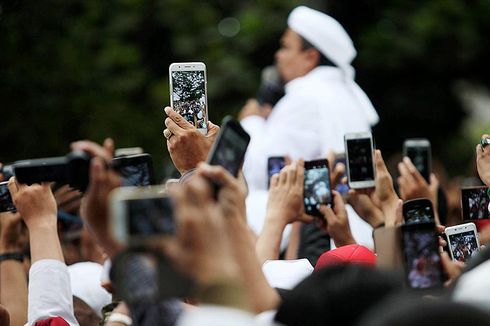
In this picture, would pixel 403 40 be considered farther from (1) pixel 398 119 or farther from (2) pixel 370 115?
(2) pixel 370 115

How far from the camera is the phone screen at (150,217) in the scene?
2.69 meters

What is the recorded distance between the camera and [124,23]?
10.5 m

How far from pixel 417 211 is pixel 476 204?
58 cm

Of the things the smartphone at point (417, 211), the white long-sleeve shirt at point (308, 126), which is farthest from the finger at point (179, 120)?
the white long-sleeve shirt at point (308, 126)

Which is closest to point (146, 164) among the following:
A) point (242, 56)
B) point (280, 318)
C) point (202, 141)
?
point (202, 141)

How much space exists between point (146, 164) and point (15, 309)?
97cm

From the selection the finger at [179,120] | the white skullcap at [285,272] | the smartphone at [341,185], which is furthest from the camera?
the smartphone at [341,185]

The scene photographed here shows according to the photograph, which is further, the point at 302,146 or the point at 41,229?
the point at 302,146

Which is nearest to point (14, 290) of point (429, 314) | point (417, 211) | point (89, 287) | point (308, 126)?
point (89, 287)

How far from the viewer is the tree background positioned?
25.5 feet

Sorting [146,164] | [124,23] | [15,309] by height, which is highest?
[124,23]

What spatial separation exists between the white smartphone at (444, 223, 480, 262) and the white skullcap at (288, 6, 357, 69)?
334 cm

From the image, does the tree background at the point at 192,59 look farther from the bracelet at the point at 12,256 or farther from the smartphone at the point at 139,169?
the smartphone at the point at 139,169

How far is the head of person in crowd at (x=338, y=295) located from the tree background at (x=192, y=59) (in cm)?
464
